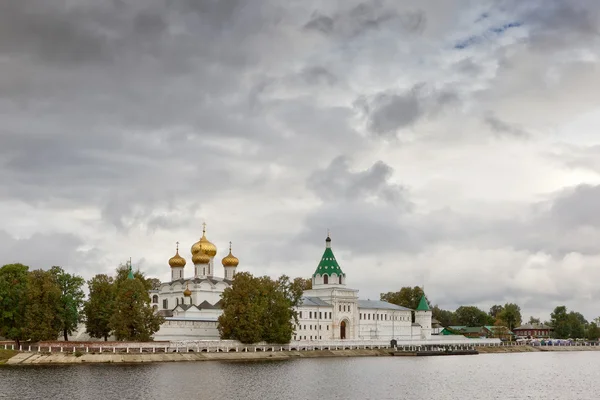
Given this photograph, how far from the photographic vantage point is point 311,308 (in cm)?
11094

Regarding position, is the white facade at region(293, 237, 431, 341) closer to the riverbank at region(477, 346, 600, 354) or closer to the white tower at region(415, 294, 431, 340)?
the white tower at region(415, 294, 431, 340)

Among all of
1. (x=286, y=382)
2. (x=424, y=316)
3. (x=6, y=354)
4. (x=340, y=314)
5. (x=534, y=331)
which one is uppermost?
(x=340, y=314)

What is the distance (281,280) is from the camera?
314 ft

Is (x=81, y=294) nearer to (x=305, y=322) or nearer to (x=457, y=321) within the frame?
(x=305, y=322)

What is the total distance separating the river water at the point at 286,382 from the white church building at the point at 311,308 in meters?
19.7

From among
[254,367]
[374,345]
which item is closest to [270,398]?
[254,367]

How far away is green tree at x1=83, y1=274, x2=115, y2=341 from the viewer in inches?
3253

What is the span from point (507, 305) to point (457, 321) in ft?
59.8

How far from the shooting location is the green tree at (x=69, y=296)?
78375 millimetres

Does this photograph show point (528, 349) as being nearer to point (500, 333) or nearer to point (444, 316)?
point (500, 333)

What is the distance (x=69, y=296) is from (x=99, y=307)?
5210 millimetres

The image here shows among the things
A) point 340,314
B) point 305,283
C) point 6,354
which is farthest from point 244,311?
point 305,283

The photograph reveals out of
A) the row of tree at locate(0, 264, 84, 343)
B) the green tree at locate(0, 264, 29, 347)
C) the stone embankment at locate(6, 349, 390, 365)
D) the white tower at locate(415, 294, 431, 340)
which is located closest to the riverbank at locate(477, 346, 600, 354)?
the white tower at locate(415, 294, 431, 340)

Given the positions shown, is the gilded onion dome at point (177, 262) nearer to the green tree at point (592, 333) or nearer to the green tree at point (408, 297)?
the green tree at point (408, 297)
